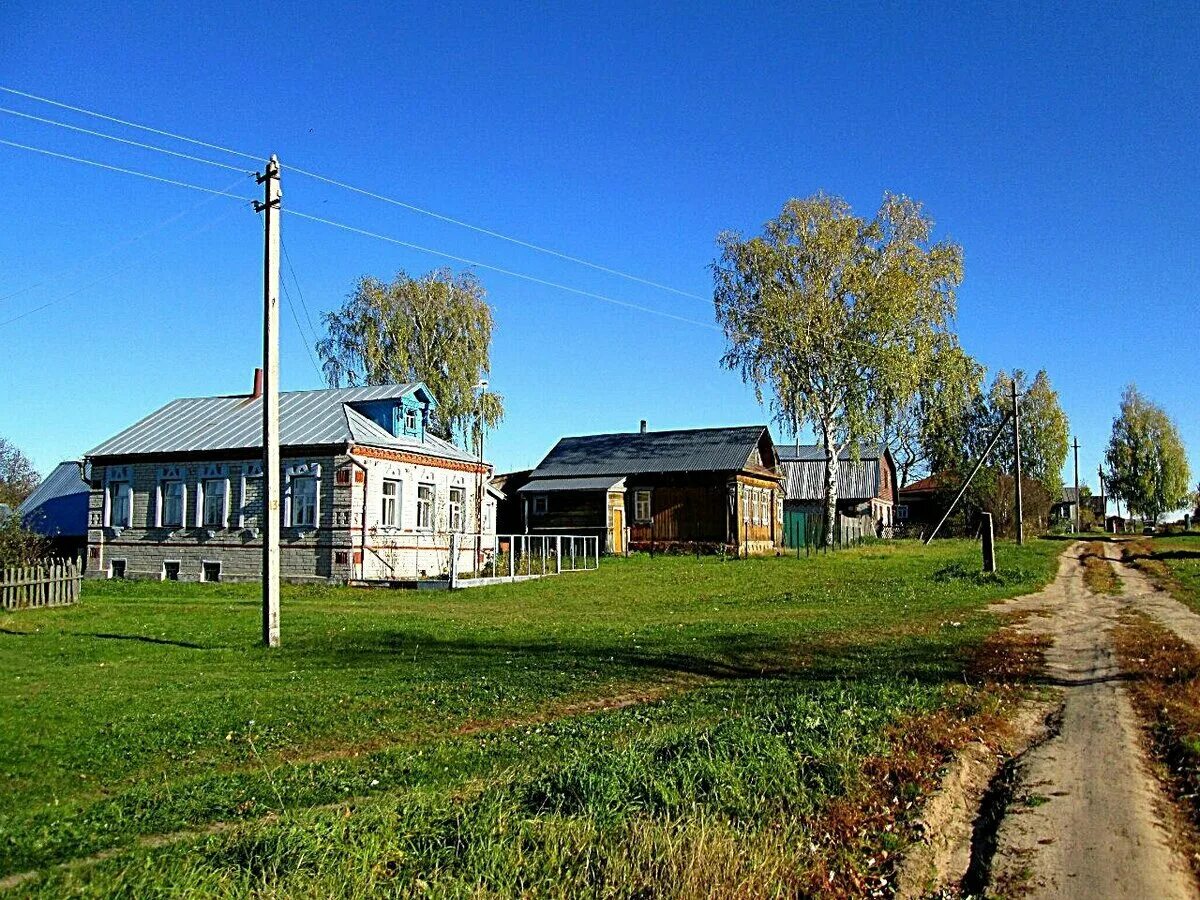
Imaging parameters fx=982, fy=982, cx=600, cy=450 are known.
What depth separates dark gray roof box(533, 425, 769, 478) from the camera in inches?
1875

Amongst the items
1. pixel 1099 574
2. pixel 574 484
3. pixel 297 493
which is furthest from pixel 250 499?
pixel 1099 574

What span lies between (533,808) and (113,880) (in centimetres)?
238

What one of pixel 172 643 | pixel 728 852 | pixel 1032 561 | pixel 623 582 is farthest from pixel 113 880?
pixel 1032 561

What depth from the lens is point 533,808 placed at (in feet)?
20.2

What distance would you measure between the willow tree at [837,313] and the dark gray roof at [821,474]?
19.9m

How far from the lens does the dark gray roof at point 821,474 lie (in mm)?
66625

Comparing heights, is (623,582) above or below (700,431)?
below

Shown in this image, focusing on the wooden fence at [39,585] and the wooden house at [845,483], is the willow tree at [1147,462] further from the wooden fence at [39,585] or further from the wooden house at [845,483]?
the wooden fence at [39,585]

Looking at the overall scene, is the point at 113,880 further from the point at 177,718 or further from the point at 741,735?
the point at 177,718

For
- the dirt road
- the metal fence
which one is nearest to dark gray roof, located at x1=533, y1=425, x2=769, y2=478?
the metal fence

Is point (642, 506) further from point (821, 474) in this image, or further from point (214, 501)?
point (821, 474)

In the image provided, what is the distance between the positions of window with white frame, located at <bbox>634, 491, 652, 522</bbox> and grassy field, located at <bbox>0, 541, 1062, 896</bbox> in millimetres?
29388

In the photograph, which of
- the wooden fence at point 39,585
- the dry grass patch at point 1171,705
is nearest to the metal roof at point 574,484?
the wooden fence at point 39,585

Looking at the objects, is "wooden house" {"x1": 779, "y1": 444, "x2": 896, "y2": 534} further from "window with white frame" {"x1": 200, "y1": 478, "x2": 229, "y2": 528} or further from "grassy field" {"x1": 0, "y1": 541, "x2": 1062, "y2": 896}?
"grassy field" {"x1": 0, "y1": 541, "x2": 1062, "y2": 896}
